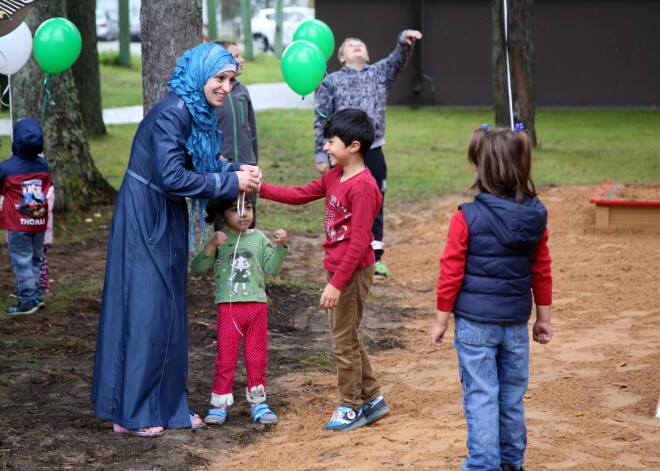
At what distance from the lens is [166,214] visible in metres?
4.51

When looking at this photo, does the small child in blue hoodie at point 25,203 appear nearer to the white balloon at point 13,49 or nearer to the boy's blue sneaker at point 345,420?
the white balloon at point 13,49

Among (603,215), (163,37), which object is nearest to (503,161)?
(163,37)

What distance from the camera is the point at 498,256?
3.67 meters

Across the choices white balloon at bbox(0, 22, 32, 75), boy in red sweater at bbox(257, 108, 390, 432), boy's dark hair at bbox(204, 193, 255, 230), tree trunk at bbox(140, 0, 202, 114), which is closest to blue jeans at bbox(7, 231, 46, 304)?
white balloon at bbox(0, 22, 32, 75)

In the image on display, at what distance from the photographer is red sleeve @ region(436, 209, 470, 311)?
12.0 feet

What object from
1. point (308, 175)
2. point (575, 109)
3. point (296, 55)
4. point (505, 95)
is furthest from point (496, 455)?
point (575, 109)

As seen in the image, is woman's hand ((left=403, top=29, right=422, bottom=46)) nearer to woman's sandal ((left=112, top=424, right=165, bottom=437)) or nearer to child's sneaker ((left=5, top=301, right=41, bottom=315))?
child's sneaker ((left=5, top=301, right=41, bottom=315))

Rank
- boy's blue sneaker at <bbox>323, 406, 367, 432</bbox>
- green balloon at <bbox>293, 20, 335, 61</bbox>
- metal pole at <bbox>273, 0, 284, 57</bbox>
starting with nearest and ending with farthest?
boy's blue sneaker at <bbox>323, 406, 367, 432</bbox>, green balloon at <bbox>293, 20, 335, 61</bbox>, metal pole at <bbox>273, 0, 284, 57</bbox>

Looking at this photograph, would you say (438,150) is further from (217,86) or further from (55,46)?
(217,86)

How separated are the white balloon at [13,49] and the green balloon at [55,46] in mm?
723

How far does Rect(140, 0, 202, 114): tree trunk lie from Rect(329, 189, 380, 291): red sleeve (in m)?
3.16

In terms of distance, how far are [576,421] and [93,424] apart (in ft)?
8.61

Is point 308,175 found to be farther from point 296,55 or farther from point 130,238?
point 130,238

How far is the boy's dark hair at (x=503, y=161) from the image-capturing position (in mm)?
3660
